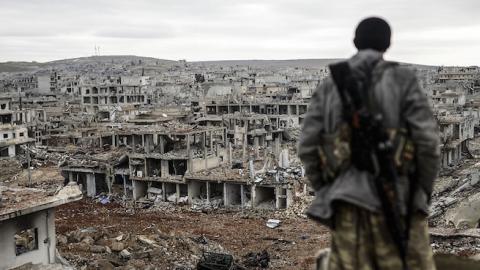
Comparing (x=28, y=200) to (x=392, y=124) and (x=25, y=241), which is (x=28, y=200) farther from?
(x=392, y=124)

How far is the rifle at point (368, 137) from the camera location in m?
3.57

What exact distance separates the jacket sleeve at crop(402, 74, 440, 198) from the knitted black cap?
1.00ft

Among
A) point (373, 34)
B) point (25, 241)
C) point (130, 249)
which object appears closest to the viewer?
point (373, 34)

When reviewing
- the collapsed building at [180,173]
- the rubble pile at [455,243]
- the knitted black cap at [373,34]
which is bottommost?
the collapsed building at [180,173]

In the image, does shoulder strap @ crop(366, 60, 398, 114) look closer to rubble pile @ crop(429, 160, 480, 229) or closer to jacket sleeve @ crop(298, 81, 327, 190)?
jacket sleeve @ crop(298, 81, 327, 190)

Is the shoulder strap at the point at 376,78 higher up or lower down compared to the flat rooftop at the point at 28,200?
higher up

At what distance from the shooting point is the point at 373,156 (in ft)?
11.8

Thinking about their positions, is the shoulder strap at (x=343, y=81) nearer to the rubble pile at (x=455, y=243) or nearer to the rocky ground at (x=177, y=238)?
the rubble pile at (x=455, y=243)

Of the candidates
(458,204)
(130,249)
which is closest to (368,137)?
(130,249)

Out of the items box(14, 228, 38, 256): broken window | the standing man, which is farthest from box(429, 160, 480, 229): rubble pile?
the standing man

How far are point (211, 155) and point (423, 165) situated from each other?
105 feet

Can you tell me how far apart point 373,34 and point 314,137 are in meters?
0.76

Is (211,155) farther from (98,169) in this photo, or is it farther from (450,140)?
(450,140)

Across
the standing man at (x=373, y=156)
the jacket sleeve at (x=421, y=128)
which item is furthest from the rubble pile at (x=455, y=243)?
the jacket sleeve at (x=421, y=128)
